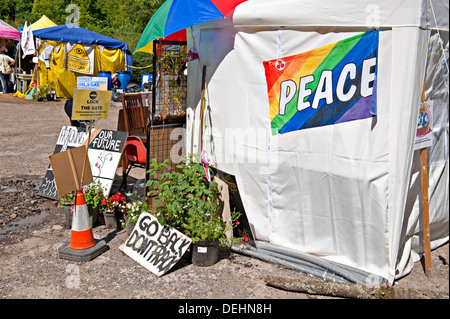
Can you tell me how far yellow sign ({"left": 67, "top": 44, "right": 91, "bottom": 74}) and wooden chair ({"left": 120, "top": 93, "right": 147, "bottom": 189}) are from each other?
41.9 feet

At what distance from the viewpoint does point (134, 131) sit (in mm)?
7199

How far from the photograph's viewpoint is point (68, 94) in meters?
19.5

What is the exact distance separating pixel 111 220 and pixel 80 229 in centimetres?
84

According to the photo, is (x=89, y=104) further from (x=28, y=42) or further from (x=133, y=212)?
(x=28, y=42)

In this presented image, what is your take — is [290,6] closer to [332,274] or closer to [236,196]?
[236,196]

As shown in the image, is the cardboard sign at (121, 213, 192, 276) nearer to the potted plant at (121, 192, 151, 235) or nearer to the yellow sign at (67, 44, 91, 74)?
the potted plant at (121, 192, 151, 235)

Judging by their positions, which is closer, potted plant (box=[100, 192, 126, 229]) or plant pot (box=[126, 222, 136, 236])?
plant pot (box=[126, 222, 136, 236])

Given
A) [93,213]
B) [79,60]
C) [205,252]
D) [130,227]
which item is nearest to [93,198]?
[93,213]

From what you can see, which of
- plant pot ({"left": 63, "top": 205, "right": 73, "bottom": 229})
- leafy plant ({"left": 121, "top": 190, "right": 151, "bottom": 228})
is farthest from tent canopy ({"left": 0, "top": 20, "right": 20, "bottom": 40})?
leafy plant ({"left": 121, "top": 190, "right": 151, "bottom": 228})

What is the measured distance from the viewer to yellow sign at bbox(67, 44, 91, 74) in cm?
1858

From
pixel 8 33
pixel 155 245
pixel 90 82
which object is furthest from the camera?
pixel 8 33

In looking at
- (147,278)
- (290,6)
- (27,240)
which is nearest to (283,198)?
(147,278)
